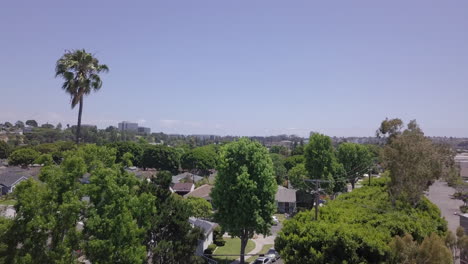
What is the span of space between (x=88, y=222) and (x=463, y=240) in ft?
59.3

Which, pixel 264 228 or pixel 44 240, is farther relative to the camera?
pixel 264 228

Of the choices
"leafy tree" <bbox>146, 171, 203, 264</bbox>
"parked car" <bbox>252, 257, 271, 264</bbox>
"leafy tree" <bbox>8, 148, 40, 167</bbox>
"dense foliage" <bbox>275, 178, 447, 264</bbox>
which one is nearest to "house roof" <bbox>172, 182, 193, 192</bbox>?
"parked car" <bbox>252, 257, 271, 264</bbox>

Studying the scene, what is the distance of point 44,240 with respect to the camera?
1060 cm

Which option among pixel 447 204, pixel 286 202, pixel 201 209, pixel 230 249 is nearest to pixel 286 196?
pixel 286 202

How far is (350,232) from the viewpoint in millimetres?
15234

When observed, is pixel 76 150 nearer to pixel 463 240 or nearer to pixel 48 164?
pixel 48 164

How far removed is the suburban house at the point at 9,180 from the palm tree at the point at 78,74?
154ft

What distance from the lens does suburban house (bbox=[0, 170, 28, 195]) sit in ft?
186

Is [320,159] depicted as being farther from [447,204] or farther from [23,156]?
[23,156]

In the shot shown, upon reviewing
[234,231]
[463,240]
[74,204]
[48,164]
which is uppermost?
[48,164]

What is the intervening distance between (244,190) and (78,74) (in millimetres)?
12443

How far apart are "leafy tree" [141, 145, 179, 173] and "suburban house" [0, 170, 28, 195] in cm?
3068

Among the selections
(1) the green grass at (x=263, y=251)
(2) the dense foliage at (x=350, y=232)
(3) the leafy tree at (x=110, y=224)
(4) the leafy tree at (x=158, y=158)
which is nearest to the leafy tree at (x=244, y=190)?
(2) the dense foliage at (x=350, y=232)

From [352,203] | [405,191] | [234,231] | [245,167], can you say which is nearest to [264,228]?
[234,231]
